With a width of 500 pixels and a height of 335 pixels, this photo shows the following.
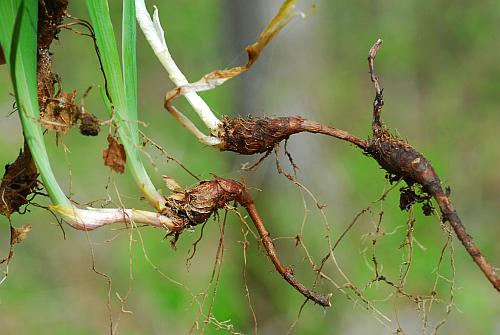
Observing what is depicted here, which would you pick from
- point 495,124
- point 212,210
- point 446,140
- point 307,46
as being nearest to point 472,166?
point 446,140

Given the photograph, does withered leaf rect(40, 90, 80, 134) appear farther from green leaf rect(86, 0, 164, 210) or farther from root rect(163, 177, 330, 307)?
root rect(163, 177, 330, 307)

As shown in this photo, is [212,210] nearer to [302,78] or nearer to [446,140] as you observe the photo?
[302,78]

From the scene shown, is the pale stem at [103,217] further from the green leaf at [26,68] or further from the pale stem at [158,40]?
the pale stem at [158,40]

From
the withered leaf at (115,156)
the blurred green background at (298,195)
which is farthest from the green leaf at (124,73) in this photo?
the blurred green background at (298,195)

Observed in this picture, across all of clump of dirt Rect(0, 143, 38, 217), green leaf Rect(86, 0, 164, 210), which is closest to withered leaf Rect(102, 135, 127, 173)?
green leaf Rect(86, 0, 164, 210)

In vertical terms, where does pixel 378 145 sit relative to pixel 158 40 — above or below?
above

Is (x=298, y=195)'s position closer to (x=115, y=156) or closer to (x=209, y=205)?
(x=209, y=205)

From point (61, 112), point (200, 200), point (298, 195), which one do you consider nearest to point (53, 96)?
point (61, 112)
